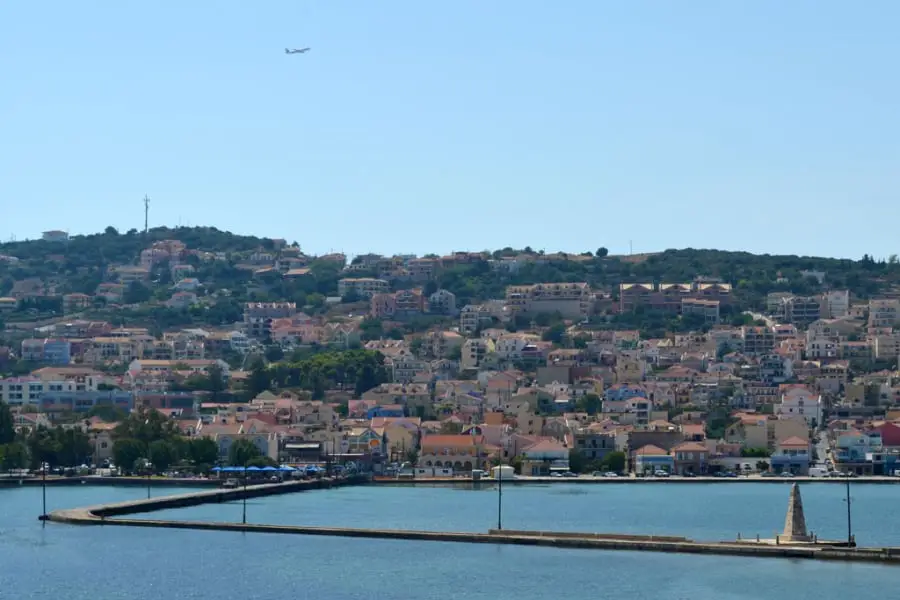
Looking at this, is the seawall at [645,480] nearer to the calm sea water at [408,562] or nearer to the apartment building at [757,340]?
the calm sea water at [408,562]

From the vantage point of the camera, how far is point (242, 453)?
81562 millimetres

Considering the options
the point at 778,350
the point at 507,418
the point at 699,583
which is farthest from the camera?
the point at 778,350

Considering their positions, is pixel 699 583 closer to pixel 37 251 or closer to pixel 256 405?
pixel 256 405

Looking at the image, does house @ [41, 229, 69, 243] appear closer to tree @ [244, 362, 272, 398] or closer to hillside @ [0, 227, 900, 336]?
hillside @ [0, 227, 900, 336]

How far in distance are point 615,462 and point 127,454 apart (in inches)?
742

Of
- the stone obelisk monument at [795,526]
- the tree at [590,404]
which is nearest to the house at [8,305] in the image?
the tree at [590,404]

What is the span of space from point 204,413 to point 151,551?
46905 millimetres

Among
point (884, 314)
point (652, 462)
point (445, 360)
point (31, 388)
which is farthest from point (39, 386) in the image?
point (884, 314)

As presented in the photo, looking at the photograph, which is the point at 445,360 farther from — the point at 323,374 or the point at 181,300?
the point at 181,300

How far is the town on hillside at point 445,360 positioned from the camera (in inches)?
3339

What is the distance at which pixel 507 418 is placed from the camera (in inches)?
3661

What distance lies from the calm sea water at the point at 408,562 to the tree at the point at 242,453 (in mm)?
13925

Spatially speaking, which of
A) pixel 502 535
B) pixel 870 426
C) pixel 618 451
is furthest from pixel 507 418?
pixel 502 535

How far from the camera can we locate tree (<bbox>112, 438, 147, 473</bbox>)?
3216 inches
